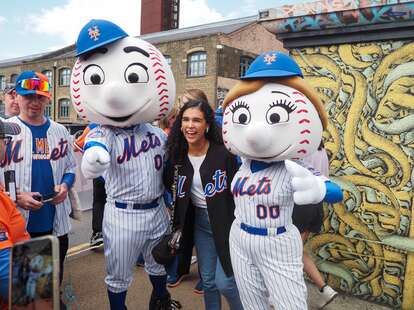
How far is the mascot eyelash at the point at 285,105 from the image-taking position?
221cm

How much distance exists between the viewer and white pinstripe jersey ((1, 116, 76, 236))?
2.74 metres

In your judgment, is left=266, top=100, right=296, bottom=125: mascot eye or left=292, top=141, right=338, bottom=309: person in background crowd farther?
left=292, top=141, right=338, bottom=309: person in background crowd

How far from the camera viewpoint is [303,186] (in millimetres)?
2092

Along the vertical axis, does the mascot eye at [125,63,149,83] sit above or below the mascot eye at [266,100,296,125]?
above

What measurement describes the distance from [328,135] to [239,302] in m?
1.69

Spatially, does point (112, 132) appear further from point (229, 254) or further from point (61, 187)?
point (229, 254)

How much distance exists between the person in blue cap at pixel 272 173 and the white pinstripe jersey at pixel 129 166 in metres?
0.66

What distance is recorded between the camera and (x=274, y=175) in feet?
7.61

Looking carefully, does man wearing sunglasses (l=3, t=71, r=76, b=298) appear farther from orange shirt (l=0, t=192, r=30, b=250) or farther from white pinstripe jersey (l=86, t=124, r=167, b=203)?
orange shirt (l=0, t=192, r=30, b=250)

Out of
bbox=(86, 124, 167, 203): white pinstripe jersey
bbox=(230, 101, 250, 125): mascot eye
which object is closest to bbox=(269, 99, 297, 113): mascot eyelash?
bbox=(230, 101, 250, 125): mascot eye

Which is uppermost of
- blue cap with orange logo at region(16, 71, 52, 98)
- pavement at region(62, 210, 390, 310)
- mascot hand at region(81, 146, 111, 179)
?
blue cap with orange logo at region(16, 71, 52, 98)

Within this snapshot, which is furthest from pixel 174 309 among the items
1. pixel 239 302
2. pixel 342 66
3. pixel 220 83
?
pixel 220 83

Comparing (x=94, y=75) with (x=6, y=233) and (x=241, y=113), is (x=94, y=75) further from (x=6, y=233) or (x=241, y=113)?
(x=6, y=233)

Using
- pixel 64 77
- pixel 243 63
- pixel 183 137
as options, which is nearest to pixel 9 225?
pixel 183 137
